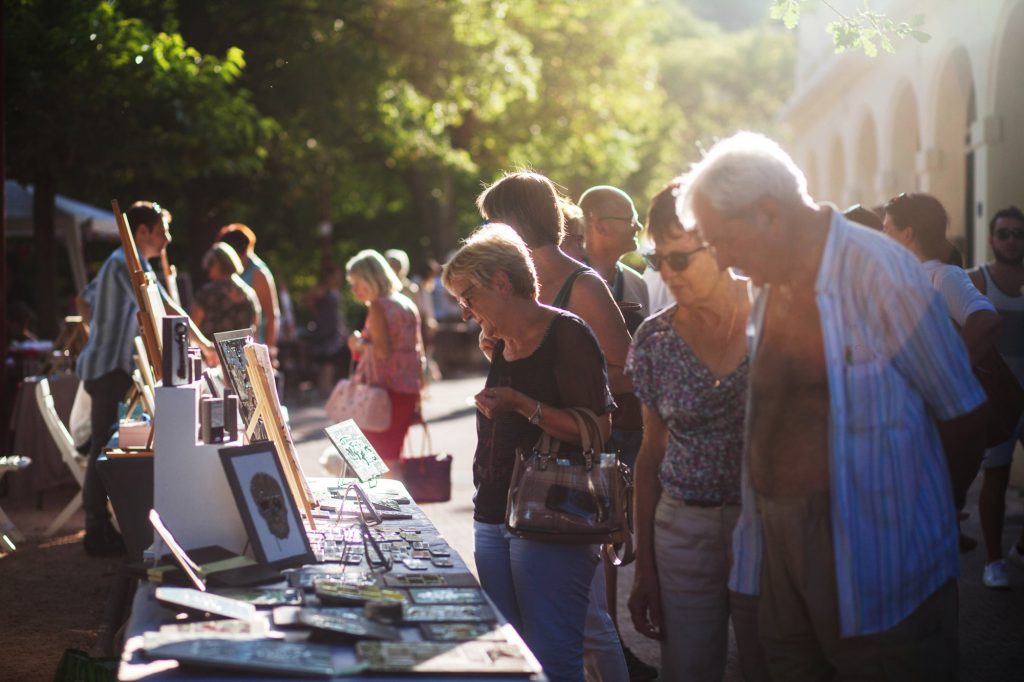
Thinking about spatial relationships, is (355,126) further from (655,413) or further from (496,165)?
(655,413)

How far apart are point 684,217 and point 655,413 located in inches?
25.3

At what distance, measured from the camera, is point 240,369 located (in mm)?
4590

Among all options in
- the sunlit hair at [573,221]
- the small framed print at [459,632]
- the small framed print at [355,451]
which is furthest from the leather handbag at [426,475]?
the small framed print at [459,632]

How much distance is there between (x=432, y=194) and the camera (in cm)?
3344

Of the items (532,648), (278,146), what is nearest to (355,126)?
(278,146)

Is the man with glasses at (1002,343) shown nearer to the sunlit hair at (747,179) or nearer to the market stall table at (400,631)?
the market stall table at (400,631)

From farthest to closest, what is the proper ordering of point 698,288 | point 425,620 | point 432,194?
point 432,194
point 698,288
point 425,620

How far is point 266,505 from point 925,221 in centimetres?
380

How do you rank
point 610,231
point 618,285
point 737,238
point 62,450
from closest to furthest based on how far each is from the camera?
1. point 737,238
2. point 610,231
3. point 618,285
4. point 62,450

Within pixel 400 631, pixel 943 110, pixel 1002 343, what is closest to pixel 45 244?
pixel 943 110

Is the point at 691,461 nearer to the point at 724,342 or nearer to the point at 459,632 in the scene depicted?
the point at 724,342

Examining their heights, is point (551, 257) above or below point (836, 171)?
above

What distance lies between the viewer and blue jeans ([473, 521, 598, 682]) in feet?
13.5

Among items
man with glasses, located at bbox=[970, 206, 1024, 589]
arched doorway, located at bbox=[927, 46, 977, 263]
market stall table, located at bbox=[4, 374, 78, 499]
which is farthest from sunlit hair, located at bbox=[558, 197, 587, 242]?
arched doorway, located at bbox=[927, 46, 977, 263]
